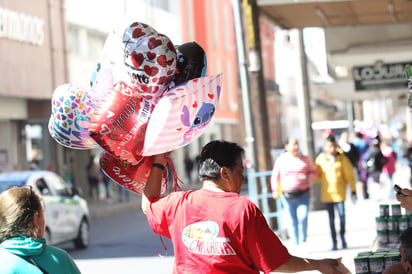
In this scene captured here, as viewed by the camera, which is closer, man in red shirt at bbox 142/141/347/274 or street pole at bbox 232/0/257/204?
man in red shirt at bbox 142/141/347/274

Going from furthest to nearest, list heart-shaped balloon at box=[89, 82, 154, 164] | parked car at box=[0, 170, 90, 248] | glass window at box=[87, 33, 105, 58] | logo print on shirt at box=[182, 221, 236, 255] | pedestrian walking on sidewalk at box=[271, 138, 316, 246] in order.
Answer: glass window at box=[87, 33, 105, 58] → parked car at box=[0, 170, 90, 248] → pedestrian walking on sidewalk at box=[271, 138, 316, 246] → heart-shaped balloon at box=[89, 82, 154, 164] → logo print on shirt at box=[182, 221, 236, 255]

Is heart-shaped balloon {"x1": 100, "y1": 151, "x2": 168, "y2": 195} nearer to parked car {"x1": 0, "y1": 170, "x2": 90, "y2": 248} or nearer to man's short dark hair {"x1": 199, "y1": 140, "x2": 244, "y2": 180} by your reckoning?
man's short dark hair {"x1": 199, "y1": 140, "x2": 244, "y2": 180}

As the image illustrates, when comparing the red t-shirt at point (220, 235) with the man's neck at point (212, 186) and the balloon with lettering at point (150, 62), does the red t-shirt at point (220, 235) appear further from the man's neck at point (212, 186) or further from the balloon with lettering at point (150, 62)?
the balloon with lettering at point (150, 62)

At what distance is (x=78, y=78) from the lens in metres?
35.8

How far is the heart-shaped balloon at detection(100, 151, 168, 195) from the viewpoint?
16.9ft

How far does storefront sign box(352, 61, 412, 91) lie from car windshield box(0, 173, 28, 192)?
24.0 feet

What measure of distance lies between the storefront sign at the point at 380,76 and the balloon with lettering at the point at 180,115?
46.4ft

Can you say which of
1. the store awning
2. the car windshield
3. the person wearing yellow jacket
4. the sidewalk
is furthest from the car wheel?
the store awning

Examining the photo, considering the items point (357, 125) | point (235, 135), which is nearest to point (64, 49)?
point (357, 125)

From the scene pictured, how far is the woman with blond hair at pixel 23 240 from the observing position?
4.47 m

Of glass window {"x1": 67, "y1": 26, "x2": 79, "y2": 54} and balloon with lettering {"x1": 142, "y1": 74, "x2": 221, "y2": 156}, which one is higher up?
glass window {"x1": 67, "y1": 26, "x2": 79, "y2": 54}

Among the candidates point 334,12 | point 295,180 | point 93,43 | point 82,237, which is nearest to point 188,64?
point 295,180

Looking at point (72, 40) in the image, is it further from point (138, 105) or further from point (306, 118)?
point (138, 105)

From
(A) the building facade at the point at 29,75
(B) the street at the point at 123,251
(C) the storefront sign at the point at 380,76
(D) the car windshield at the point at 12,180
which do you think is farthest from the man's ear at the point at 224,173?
(A) the building facade at the point at 29,75
